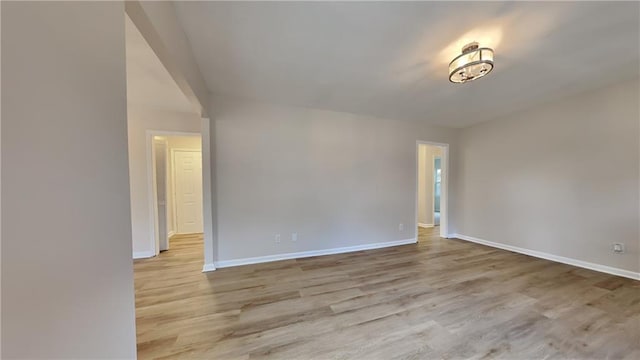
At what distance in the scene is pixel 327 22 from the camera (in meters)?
1.88

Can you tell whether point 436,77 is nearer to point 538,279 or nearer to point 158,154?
point 538,279

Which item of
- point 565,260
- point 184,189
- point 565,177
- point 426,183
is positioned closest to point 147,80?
point 184,189

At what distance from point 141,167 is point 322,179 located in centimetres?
286

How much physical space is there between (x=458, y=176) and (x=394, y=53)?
3.63 metres

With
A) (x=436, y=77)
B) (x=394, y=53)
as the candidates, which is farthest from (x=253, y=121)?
(x=436, y=77)

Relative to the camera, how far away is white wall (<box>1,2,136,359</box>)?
54 cm

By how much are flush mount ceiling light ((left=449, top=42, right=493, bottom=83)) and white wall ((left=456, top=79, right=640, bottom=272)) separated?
2.36m

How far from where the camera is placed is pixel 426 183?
6344 mm

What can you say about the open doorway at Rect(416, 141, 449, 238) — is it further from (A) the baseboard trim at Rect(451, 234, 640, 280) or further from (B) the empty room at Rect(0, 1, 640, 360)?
(A) the baseboard trim at Rect(451, 234, 640, 280)

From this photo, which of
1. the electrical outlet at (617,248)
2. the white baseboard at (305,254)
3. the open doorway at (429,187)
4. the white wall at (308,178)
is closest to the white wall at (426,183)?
the open doorway at (429,187)

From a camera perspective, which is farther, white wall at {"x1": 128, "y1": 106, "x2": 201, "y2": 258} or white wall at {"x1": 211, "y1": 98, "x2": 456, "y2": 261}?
white wall at {"x1": 128, "y1": 106, "x2": 201, "y2": 258}

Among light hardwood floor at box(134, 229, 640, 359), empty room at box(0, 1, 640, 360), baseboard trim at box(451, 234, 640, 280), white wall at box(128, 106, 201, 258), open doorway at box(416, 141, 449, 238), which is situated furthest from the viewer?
open doorway at box(416, 141, 449, 238)

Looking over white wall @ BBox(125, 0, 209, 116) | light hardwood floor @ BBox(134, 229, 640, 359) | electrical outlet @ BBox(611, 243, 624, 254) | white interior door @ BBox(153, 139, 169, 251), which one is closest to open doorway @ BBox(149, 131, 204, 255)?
white interior door @ BBox(153, 139, 169, 251)

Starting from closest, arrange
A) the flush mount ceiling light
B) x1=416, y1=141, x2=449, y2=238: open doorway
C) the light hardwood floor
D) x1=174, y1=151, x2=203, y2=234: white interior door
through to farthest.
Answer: the light hardwood floor, the flush mount ceiling light, x1=174, y1=151, x2=203, y2=234: white interior door, x1=416, y1=141, x2=449, y2=238: open doorway
